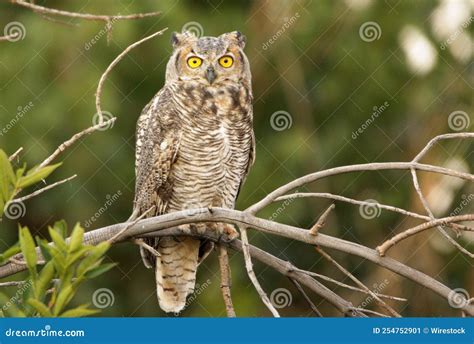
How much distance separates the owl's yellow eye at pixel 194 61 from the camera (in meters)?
3.62

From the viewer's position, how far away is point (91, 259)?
1854mm

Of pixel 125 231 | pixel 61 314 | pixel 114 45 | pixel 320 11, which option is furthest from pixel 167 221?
pixel 320 11

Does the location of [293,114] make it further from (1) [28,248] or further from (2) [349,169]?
(1) [28,248]

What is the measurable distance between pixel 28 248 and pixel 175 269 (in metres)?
2.09

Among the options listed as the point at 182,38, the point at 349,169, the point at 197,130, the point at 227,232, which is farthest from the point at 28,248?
the point at 182,38

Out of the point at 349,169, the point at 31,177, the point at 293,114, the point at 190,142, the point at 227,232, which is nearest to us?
the point at 31,177

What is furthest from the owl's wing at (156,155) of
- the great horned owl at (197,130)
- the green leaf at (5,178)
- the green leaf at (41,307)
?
the green leaf at (41,307)

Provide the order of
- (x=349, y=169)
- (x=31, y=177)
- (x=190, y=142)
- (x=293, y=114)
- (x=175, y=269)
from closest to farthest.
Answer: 1. (x=31, y=177)
2. (x=349, y=169)
3. (x=190, y=142)
4. (x=175, y=269)
5. (x=293, y=114)

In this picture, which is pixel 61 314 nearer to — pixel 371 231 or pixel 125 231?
pixel 125 231

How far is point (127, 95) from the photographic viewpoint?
6082mm

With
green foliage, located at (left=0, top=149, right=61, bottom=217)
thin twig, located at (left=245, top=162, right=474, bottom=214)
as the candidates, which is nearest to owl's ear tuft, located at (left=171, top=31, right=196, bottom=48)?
thin twig, located at (left=245, top=162, right=474, bottom=214)

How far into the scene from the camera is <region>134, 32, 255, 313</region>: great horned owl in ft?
11.7

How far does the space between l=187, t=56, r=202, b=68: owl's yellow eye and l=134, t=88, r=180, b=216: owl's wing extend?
6.3 inches

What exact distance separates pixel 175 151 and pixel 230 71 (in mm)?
415
